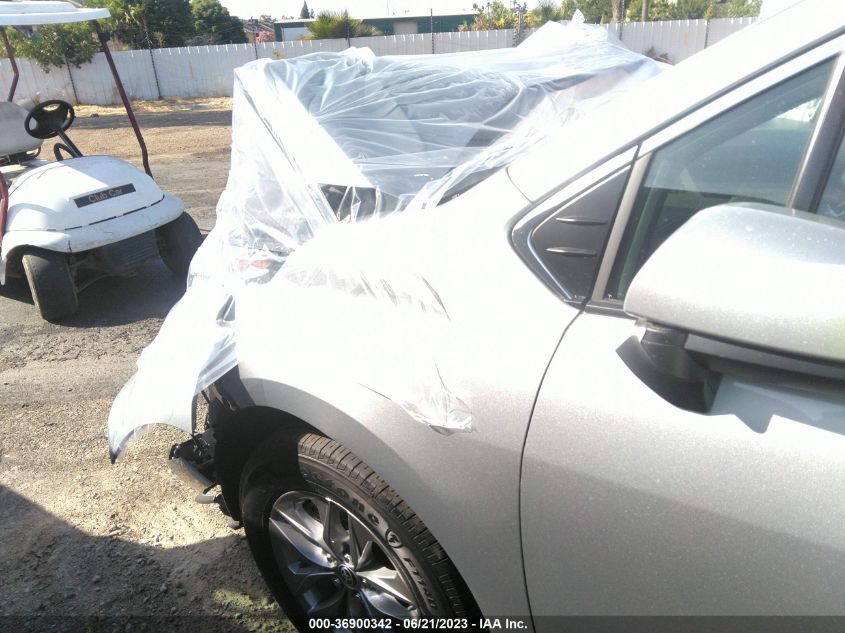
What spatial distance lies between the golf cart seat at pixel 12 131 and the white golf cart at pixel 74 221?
704 millimetres

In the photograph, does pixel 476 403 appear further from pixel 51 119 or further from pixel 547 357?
pixel 51 119

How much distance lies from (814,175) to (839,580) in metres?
0.69

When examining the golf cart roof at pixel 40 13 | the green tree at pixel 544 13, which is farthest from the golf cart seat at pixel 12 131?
the green tree at pixel 544 13

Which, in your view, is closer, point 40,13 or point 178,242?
point 40,13

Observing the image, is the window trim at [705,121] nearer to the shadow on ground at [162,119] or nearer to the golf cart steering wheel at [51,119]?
the golf cart steering wheel at [51,119]

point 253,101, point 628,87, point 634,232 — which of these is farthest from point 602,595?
point 628,87

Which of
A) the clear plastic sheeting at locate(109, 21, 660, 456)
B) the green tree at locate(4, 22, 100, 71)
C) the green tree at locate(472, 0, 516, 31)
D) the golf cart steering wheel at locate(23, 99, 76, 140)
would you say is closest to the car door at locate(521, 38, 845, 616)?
the clear plastic sheeting at locate(109, 21, 660, 456)

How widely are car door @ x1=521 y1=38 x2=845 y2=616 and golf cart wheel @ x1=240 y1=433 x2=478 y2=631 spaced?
0.31m

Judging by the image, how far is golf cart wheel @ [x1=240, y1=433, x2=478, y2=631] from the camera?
63.0 inches

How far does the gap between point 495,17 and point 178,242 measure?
2971 centimetres

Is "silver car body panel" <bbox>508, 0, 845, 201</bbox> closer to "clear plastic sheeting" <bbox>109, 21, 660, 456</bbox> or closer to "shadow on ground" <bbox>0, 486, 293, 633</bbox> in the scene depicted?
"clear plastic sheeting" <bbox>109, 21, 660, 456</bbox>

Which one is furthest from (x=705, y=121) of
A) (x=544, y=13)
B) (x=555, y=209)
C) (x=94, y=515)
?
(x=544, y=13)

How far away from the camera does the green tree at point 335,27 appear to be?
2331 cm

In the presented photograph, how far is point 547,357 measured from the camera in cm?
129
